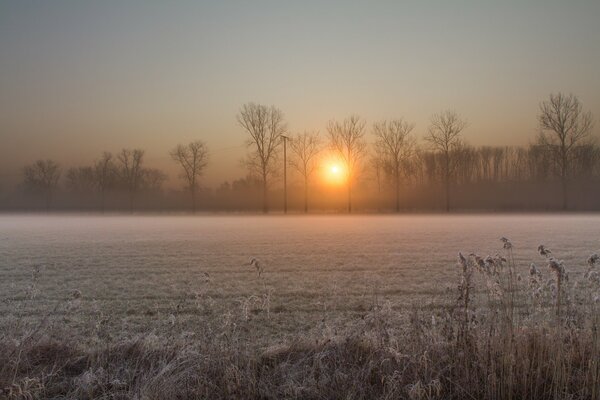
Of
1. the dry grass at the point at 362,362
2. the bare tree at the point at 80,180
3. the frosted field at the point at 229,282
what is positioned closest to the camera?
the dry grass at the point at 362,362

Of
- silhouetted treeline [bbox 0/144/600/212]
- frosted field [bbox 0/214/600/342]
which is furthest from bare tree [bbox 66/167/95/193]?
frosted field [bbox 0/214/600/342]

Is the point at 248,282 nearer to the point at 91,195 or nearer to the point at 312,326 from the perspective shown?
the point at 312,326

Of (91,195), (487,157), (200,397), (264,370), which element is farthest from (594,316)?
(91,195)

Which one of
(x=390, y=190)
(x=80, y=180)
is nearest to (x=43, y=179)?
(x=80, y=180)

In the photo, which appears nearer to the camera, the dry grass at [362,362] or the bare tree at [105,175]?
the dry grass at [362,362]

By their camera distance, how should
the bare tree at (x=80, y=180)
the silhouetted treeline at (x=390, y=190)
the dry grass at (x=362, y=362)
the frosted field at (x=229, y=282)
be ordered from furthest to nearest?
the bare tree at (x=80, y=180), the silhouetted treeline at (x=390, y=190), the frosted field at (x=229, y=282), the dry grass at (x=362, y=362)

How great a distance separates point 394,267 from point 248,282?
18.6 feet

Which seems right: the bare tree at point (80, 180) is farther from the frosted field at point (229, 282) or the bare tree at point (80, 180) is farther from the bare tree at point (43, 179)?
the frosted field at point (229, 282)

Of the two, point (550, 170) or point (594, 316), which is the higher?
point (550, 170)

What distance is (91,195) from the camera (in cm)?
12638

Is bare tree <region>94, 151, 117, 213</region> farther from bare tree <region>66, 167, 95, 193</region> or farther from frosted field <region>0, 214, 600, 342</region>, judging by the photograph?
frosted field <region>0, 214, 600, 342</region>

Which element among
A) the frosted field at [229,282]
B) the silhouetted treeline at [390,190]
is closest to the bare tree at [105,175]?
the silhouetted treeline at [390,190]

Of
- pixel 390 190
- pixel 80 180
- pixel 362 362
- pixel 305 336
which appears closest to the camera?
pixel 362 362

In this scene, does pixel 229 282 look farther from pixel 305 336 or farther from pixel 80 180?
pixel 80 180
